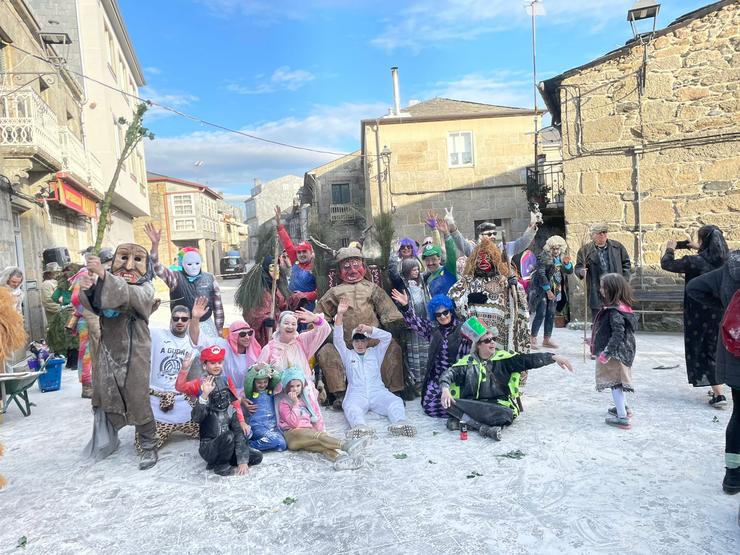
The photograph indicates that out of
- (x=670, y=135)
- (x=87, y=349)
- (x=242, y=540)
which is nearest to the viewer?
(x=242, y=540)

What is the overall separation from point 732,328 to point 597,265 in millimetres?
4813

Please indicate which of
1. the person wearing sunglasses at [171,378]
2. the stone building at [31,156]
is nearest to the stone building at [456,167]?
the stone building at [31,156]

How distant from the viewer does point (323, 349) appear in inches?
213

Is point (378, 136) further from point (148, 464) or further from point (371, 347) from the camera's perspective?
point (148, 464)

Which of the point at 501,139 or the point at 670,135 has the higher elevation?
the point at 501,139

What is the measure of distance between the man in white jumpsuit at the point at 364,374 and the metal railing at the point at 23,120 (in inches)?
275

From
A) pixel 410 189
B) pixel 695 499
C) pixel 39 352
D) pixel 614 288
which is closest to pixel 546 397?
pixel 614 288

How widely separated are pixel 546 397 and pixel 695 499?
228 cm

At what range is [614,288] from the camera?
4492 millimetres

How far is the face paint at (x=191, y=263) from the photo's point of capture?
16.8ft

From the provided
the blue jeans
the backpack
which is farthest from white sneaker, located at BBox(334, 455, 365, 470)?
the blue jeans

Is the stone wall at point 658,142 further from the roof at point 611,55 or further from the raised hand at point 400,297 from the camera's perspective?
the raised hand at point 400,297

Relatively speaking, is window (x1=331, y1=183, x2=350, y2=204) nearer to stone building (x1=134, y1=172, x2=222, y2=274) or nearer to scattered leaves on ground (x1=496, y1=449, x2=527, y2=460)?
stone building (x1=134, y1=172, x2=222, y2=274)

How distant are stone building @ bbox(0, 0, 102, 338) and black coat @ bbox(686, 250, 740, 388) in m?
8.94
